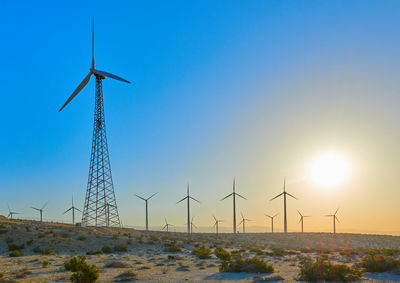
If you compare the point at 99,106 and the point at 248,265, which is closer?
the point at 248,265

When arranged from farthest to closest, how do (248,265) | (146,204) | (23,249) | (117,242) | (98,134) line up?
1. (146,204)
2. (98,134)
3. (117,242)
4. (23,249)
5. (248,265)

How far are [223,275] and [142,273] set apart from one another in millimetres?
6022

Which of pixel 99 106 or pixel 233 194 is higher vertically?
pixel 99 106

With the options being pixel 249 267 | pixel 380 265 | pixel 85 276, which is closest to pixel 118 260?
pixel 249 267

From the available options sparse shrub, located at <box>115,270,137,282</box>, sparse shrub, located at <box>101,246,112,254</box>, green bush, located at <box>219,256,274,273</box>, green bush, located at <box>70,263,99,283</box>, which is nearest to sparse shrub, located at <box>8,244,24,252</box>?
sparse shrub, located at <box>101,246,112,254</box>

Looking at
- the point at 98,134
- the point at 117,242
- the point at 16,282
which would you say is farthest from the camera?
the point at 98,134

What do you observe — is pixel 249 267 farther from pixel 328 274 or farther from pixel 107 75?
pixel 107 75

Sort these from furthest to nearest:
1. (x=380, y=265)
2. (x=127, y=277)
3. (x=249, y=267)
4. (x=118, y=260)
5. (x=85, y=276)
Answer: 1. (x=118, y=260)
2. (x=380, y=265)
3. (x=249, y=267)
4. (x=127, y=277)
5. (x=85, y=276)

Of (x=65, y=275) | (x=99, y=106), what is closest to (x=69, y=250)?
(x=65, y=275)

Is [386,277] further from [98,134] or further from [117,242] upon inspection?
[98,134]

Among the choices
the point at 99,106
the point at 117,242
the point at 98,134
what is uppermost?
the point at 99,106

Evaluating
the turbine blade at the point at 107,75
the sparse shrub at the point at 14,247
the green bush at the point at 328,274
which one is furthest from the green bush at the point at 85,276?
the turbine blade at the point at 107,75

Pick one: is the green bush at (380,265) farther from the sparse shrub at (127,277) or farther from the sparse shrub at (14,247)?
the sparse shrub at (14,247)

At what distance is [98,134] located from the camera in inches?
Answer: 2596
